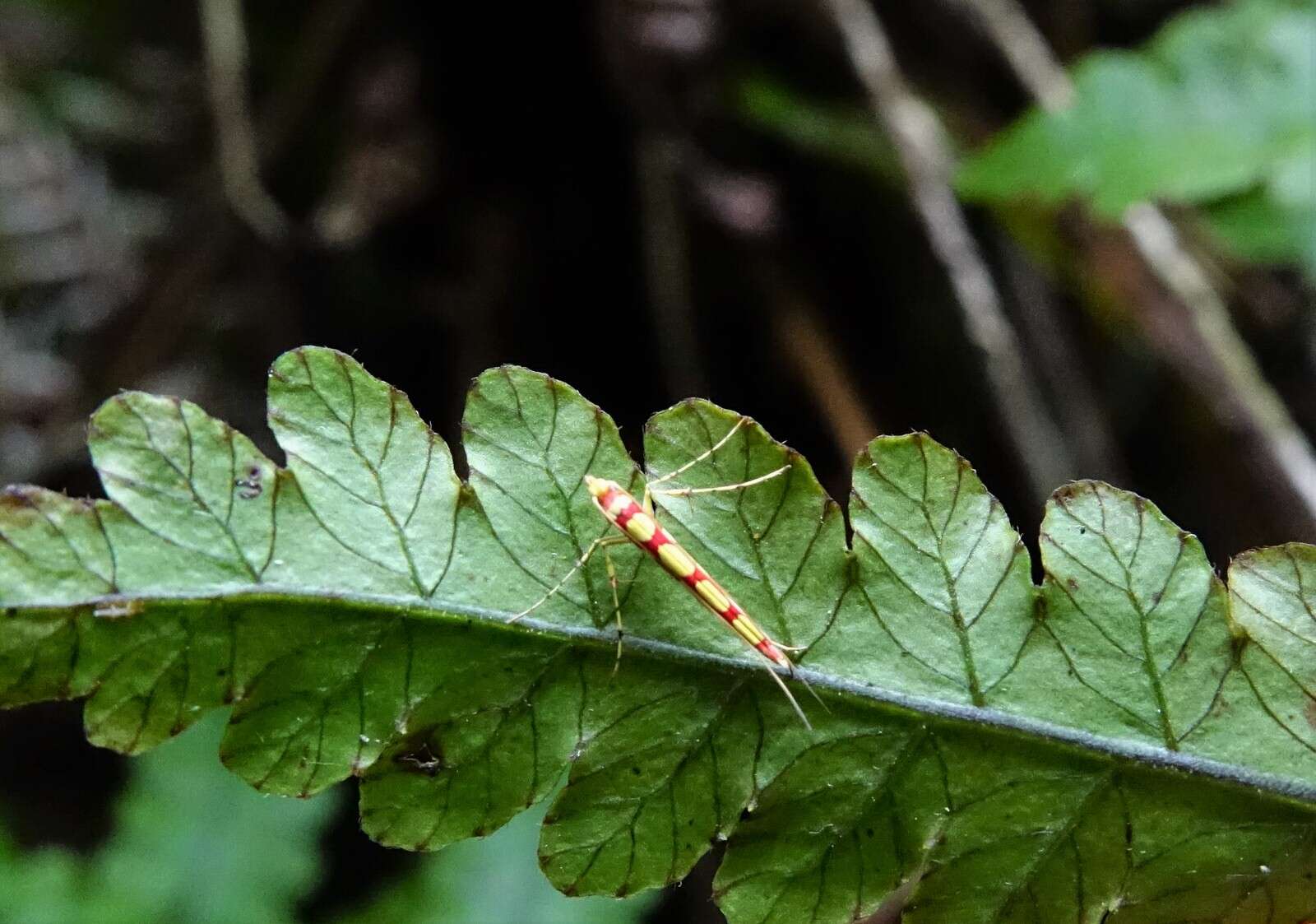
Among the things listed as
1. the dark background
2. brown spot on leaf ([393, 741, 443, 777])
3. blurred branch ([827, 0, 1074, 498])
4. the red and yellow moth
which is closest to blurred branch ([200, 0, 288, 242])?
the dark background

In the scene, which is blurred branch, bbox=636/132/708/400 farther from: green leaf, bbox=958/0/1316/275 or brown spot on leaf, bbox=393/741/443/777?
brown spot on leaf, bbox=393/741/443/777

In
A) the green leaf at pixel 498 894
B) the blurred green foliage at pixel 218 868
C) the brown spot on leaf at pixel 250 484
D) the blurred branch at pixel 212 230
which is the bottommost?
the green leaf at pixel 498 894

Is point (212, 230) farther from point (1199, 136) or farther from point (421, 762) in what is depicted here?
point (1199, 136)

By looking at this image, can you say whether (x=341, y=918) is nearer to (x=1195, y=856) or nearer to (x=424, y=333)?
(x=424, y=333)

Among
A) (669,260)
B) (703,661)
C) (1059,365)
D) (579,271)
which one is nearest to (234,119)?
(579,271)

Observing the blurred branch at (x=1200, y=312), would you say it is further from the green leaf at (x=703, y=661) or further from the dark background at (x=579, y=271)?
the green leaf at (x=703, y=661)

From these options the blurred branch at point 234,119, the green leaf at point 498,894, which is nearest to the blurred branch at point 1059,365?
the green leaf at point 498,894

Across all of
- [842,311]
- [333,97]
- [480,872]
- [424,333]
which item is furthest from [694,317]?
[480,872]
